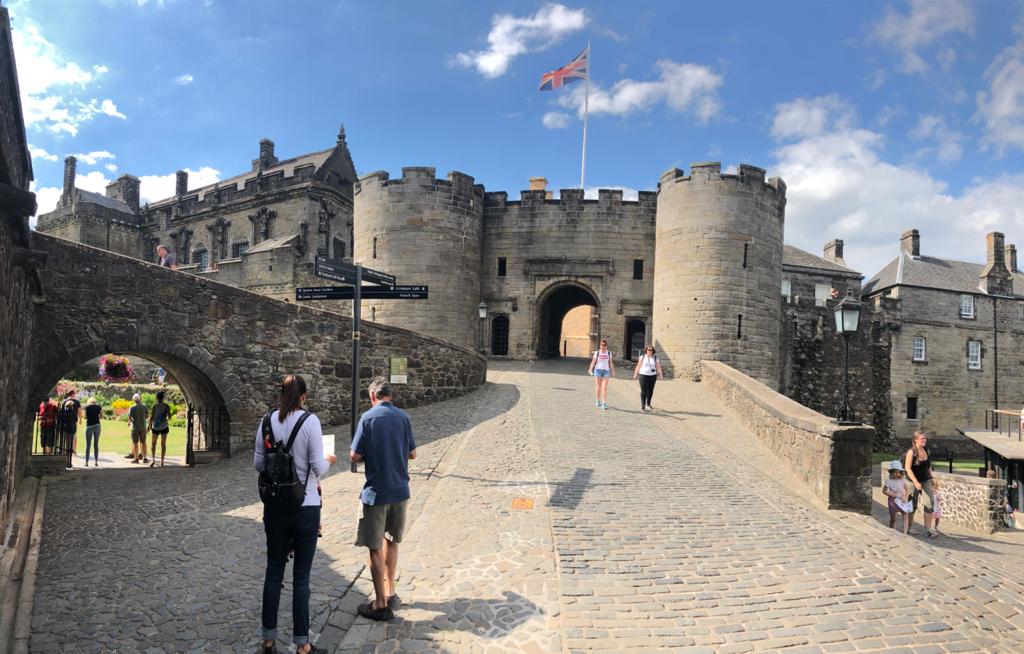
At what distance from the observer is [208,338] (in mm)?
9977

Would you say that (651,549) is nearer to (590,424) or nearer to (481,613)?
(481,613)

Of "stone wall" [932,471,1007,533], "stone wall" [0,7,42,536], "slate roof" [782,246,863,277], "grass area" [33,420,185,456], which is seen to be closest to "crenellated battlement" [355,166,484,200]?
"grass area" [33,420,185,456]

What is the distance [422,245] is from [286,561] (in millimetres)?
16928

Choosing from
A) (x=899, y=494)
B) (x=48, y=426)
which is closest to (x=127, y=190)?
(x=48, y=426)

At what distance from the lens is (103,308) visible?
886 cm

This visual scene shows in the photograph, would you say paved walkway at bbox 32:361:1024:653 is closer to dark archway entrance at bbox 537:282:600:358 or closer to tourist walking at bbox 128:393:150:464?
tourist walking at bbox 128:393:150:464

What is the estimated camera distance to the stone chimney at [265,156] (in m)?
39.9

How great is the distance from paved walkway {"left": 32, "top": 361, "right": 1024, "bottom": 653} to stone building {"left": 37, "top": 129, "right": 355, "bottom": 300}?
75.6 feet

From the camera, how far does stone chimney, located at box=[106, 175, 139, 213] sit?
4647cm

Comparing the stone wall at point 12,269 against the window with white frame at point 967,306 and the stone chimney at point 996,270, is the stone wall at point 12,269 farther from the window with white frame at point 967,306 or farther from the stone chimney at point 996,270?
the stone chimney at point 996,270

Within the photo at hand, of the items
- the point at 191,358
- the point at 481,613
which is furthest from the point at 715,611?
the point at 191,358

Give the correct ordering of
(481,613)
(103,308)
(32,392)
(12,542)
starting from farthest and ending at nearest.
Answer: (103,308) → (32,392) → (12,542) → (481,613)

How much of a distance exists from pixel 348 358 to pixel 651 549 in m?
8.30

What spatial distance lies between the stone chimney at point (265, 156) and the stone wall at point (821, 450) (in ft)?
129
